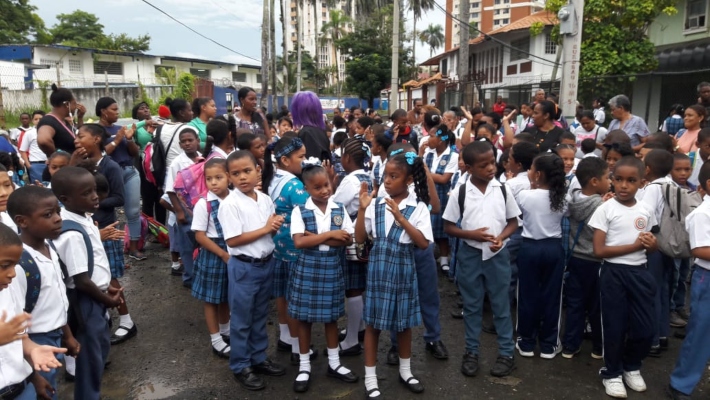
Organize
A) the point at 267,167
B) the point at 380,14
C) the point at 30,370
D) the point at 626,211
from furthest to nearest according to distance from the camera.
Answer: the point at 380,14
the point at 267,167
the point at 626,211
the point at 30,370

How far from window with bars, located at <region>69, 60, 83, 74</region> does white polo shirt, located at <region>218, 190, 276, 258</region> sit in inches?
1474

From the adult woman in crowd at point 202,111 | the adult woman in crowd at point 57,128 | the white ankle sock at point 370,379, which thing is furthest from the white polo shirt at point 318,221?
the adult woman in crowd at point 57,128

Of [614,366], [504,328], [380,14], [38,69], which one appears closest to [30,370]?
[504,328]

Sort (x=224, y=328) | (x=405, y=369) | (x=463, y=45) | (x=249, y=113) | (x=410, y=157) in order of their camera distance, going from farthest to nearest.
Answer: (x=463, y=45) → (x=249, y=113) → (x=224, y=328) → (x=405, y=369) → (x=410, y=157)

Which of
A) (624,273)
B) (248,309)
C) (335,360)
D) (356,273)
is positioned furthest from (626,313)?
(248,309)

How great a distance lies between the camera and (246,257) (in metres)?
3.47

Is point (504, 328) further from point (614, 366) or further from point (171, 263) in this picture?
point (171, 263)

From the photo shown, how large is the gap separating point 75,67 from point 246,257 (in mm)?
37817

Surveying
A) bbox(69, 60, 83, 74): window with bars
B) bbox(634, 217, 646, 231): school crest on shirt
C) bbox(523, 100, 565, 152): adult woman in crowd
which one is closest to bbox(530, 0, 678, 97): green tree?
bbox(523, 100, 565, 152): adult woman in crowd

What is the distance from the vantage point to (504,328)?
3.72 m

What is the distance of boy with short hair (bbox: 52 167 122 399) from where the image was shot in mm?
2715

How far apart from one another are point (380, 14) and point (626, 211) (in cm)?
4090

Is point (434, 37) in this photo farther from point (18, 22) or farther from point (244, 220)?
point (244, 220)

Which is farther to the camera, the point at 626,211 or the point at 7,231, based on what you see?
the point at 626,211
